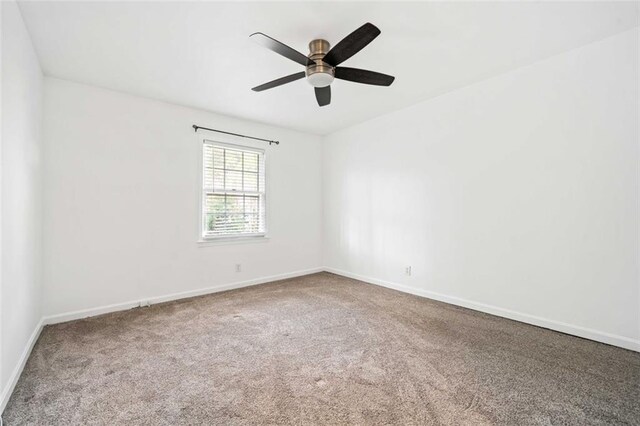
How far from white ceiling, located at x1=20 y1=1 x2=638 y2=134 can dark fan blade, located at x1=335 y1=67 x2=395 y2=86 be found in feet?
0.86

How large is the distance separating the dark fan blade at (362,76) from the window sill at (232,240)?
2.75m

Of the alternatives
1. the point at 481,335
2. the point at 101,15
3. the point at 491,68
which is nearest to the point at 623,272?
the point at 481,335

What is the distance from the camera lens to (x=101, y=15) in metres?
2.10

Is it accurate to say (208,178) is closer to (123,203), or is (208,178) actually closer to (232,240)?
(232,240)

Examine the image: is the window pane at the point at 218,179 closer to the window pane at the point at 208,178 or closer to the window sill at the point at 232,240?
the window pane at the point at 208,178

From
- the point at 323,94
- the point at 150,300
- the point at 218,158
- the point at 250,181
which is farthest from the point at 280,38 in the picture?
the point at 150,300

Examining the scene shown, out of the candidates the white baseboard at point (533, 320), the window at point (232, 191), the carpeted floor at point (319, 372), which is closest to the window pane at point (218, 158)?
the window at point (232, 191)

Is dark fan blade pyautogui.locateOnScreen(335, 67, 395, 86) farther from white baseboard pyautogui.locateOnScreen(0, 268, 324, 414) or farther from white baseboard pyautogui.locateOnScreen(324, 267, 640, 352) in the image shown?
white baseboard pyautogui.locateOnScreen(0, 268, 324, 414)

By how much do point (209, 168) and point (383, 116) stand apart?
267 centimetres

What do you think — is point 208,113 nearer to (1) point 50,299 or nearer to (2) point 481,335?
(1) point 50,299

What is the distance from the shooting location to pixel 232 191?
4285 millimetres

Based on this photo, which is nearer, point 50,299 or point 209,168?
point 50,299

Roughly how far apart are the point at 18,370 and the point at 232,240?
251cm

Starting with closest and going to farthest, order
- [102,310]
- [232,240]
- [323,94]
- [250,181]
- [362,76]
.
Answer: [362,76] < [323,94] < [102,310] < [232,240] < [250,181]
